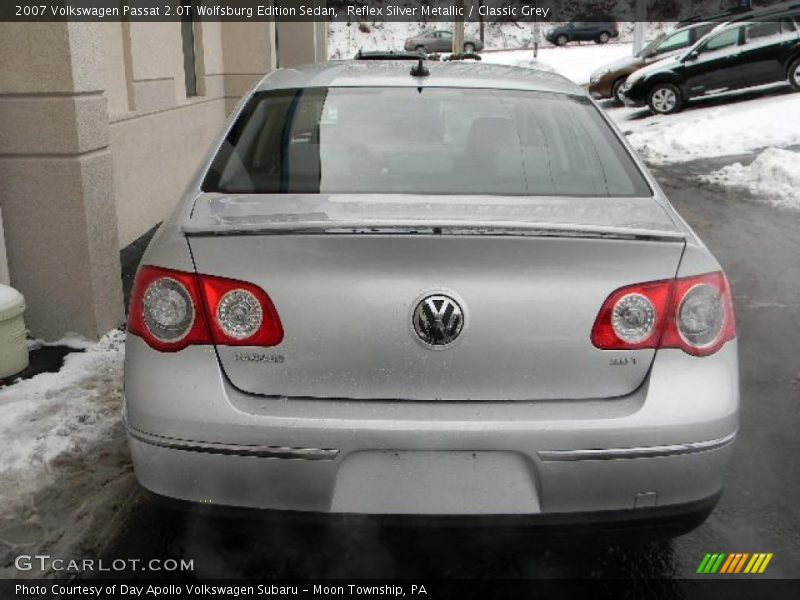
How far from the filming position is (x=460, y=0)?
2531cm

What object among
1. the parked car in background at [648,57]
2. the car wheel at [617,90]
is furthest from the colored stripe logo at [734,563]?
the car wheel at [617,90]

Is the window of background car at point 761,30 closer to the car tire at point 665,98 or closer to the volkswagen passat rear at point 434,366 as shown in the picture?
the car tire at point 665,98

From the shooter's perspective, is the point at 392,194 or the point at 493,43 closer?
the point at 392,194

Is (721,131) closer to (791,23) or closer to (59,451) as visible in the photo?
(791,23)

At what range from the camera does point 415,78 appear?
11.4ft

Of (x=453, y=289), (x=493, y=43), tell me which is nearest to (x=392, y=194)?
(x=453, y=289)

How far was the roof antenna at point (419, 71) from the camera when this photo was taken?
3539mm

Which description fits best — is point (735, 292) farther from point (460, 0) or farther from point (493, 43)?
point (493, 43)

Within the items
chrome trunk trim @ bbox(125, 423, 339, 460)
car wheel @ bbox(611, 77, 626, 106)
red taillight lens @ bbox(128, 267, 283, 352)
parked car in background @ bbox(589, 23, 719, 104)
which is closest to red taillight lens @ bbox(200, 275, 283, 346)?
red taillight lens @ bbox(128, 267, 283, 352)

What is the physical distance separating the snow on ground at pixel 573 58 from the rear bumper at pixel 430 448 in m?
31.0

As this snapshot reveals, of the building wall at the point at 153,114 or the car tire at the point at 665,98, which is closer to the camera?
the building wall at the point at 153,114

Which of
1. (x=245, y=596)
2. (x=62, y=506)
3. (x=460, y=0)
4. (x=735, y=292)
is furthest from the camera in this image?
(x=460, y=0)

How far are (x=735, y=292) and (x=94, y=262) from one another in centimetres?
453

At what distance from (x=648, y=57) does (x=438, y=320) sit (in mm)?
20590
